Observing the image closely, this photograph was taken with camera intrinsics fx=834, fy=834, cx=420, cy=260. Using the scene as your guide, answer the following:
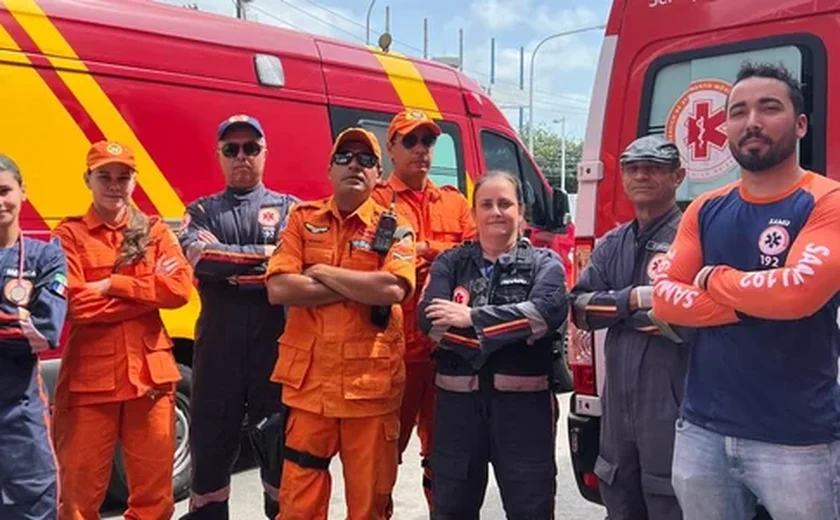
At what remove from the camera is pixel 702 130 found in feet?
9.63

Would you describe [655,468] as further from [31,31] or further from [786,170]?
[31,31]

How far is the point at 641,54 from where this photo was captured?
10.3 feet

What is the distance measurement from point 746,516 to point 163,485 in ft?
7.34

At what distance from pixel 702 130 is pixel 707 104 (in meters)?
0.10

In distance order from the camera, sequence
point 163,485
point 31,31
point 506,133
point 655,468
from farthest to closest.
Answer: point 506,133, point 31,31, point 163,485, point 655,468

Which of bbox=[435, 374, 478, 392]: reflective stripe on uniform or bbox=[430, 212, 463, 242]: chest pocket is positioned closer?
bbox=[435, 374, 478, 392]: reflective stripe on uniform

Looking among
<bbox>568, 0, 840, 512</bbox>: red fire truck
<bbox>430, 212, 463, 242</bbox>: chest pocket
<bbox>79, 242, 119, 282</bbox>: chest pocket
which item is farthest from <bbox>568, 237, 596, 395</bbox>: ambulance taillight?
<bbox>79, 242, 119, 282</bbox>: chest pocket

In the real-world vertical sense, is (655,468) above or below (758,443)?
below

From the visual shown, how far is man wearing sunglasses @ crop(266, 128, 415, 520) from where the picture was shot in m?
3.14

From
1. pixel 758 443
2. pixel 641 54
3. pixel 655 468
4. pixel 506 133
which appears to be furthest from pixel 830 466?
pixel 506 133

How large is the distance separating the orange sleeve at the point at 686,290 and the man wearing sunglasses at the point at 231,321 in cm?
184

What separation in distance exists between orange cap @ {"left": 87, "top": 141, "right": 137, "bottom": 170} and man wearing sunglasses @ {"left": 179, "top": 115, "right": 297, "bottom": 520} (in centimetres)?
45

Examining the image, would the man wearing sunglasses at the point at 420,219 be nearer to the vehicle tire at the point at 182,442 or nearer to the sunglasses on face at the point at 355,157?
the sunglasses on face at the point at 355,157

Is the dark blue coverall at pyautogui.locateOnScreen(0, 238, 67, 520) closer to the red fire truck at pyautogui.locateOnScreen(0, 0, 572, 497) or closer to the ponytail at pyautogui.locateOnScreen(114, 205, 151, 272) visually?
the ponytail at pyautogui.locateOnScreen(114, 205, 151, 272)
